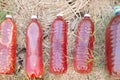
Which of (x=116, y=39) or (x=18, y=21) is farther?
(x=18, y=21)

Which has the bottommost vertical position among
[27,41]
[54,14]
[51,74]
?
[51,74]

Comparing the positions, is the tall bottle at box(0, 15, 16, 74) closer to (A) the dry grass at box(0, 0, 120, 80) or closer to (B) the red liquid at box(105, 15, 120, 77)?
(A) the dry grass at box(0, 0, 120, 80)

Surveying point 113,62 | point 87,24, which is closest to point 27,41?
point 87,24

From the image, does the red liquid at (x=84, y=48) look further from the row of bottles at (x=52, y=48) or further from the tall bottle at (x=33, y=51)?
the tall bottle at (x=33, y=51)

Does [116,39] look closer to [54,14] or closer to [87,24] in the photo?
[87,24]

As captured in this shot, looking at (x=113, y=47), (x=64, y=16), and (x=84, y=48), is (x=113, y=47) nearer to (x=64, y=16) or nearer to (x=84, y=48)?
(x=84, y=48)
